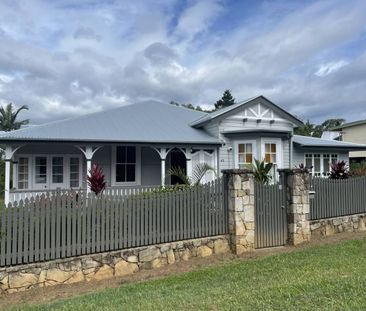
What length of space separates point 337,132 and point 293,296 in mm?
36123

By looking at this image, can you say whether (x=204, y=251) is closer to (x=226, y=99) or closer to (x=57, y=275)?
(x=57, y=275)

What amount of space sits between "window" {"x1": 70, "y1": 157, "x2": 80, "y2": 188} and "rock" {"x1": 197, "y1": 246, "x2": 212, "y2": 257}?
10415 millimetres

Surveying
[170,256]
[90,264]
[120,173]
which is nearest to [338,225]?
[170,256]

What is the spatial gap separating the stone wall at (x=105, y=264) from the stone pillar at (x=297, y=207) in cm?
196

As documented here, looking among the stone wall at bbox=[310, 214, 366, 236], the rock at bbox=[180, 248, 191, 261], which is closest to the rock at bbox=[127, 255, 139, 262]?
the rock at bbox=[180, 248, 191, 261]

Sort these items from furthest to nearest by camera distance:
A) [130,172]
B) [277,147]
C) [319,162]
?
[319,162] < [277,147] < [130,172]

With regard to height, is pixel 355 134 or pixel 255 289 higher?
pixel 355 134

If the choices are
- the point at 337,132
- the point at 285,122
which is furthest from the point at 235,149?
the point at 337,132

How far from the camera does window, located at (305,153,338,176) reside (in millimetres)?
22562

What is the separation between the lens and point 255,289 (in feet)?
19.5

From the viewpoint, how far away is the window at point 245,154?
19.0m

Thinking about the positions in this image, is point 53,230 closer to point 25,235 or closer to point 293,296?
point 25,235

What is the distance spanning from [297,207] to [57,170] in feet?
37.3

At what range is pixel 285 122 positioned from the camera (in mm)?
21594
